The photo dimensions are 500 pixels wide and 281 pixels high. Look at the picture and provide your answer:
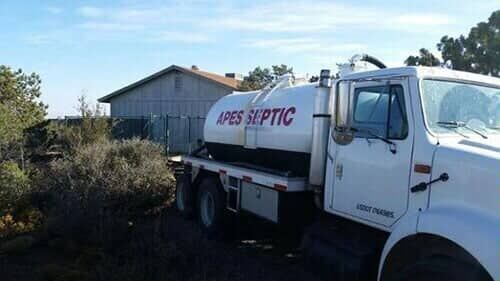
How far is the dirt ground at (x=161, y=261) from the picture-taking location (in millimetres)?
6023

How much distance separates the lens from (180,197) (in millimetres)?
10586

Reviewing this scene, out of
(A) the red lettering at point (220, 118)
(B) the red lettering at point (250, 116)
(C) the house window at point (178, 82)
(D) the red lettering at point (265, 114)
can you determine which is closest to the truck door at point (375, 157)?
(D) the red lettering at point (265, 114)

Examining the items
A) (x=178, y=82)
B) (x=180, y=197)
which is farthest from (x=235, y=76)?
(x=180, y=197)

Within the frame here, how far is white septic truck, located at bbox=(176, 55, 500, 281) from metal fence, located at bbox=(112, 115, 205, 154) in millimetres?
20011

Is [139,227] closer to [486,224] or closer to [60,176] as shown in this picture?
[60,176]

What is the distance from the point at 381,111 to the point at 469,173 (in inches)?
50.3

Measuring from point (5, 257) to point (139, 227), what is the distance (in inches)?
76.7

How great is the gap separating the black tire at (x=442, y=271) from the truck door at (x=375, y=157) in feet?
2.06

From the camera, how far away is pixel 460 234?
3896 millimetres

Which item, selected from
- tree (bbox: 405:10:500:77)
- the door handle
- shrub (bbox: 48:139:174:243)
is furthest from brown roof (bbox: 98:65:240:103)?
the door handle

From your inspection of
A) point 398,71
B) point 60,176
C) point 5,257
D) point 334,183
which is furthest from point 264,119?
point 60,176

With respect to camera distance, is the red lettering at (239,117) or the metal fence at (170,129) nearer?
the red lettering at (239,117)

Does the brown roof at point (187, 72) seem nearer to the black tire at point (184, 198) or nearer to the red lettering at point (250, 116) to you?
the black tire at point (184, 198)

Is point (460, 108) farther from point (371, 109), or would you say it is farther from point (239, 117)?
point (239, 117)
